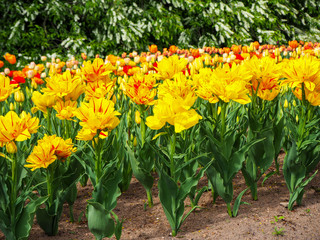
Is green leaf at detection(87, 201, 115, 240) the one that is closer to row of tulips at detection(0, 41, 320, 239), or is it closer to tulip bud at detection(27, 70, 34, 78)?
row of tulips at detection(0, 41, 320, 239)

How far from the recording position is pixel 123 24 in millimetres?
7355

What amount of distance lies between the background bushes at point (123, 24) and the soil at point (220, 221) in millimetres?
4948

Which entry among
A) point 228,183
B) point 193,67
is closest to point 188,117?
point 228,183

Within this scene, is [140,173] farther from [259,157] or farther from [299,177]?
[299,177]

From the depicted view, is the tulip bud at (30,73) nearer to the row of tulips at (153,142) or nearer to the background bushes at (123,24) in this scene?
the row of tulips at (153,142)

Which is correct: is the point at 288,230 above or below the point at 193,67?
below

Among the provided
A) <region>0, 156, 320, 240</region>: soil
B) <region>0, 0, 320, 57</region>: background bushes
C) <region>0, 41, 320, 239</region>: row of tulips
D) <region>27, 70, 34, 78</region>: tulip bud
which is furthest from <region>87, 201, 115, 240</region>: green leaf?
<region>0, 0, 320, 57</region>: background bushes

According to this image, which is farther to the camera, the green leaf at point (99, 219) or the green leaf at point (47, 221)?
the green leaf at point (47, 221)

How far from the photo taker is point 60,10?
737cm

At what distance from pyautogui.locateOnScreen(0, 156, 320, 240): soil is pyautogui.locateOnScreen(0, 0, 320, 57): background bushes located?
4.95m

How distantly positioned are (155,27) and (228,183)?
227 inches

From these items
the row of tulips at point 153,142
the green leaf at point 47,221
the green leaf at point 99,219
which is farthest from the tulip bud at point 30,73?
the green leaf at point 99,219

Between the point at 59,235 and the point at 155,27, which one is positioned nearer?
the point at 59,235

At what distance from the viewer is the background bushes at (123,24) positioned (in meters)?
7.28
